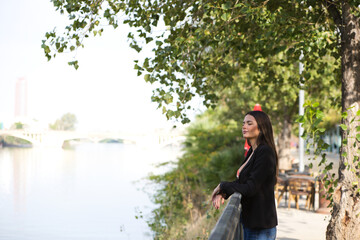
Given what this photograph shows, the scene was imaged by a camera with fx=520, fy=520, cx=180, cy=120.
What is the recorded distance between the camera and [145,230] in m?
20.9

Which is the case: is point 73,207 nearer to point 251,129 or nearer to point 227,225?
point 251,129

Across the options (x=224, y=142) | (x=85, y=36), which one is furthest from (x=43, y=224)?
(x=85, y=36)

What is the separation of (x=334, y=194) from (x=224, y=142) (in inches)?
637

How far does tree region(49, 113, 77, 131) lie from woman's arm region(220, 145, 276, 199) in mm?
136891

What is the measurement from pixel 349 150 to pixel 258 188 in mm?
3357

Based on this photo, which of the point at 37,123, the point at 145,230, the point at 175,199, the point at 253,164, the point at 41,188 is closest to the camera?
the point at 253,164

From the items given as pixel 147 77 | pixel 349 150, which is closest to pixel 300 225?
pixel 349 150

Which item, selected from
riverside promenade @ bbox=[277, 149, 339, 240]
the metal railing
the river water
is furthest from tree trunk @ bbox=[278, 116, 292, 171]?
the metal railing

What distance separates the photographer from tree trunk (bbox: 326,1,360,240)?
6262mm

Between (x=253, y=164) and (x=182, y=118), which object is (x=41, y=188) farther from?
(x=253, y=164)

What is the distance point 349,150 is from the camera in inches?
247

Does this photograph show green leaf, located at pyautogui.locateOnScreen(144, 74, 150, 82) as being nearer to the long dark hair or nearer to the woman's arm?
the long dark hair

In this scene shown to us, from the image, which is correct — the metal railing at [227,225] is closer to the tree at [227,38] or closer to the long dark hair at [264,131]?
the long dark hair at [264,131]

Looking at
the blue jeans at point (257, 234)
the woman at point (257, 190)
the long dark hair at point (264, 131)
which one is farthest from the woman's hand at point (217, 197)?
the long dark hair at point (264, 131)
